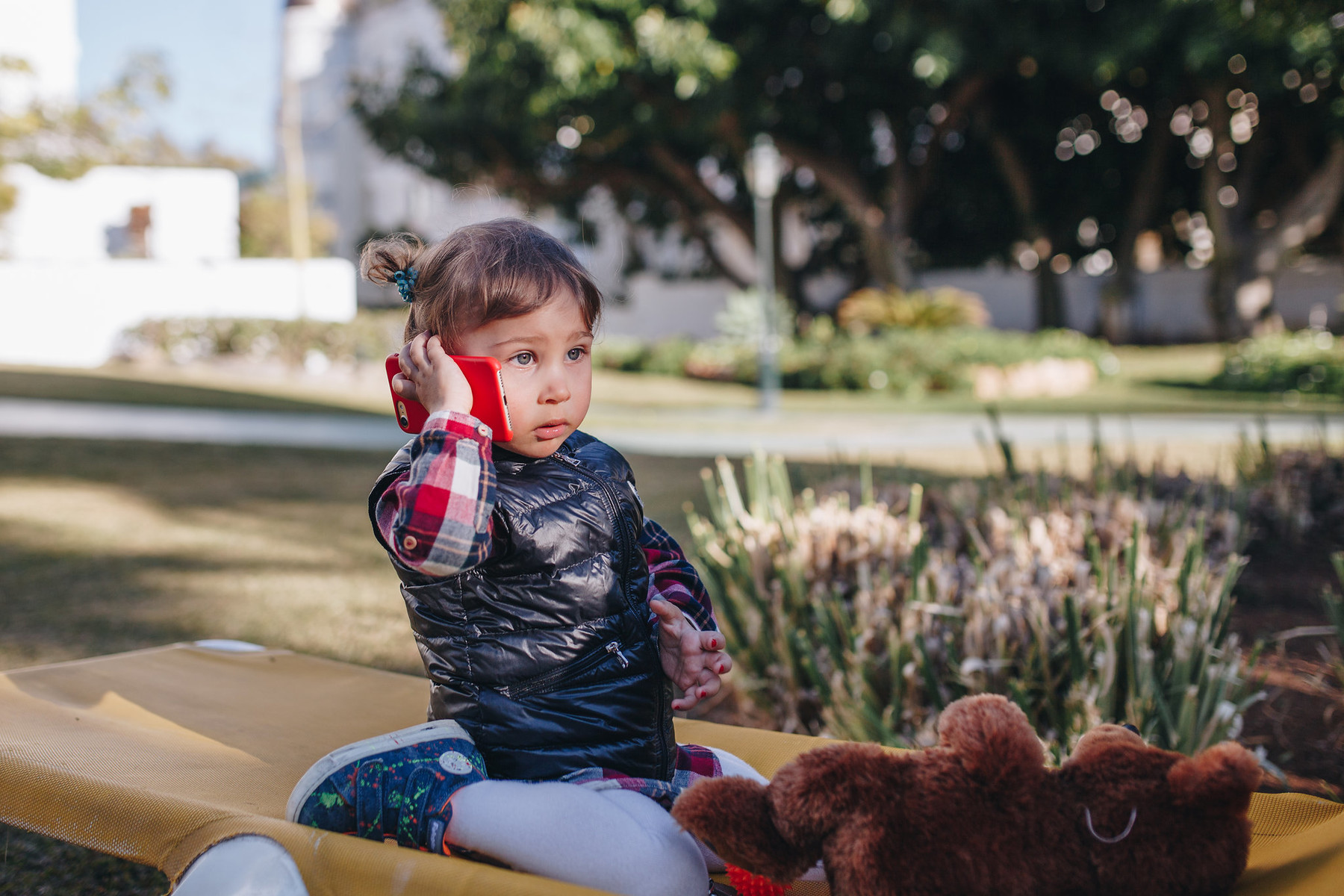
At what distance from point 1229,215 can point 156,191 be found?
2632cm

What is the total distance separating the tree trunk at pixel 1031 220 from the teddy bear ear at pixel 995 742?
19430mm

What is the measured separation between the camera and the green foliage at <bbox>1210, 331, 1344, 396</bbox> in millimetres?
12859

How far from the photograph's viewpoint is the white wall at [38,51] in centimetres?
1131

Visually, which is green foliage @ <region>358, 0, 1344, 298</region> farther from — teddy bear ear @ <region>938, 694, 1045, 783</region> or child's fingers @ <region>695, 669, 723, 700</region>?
teddy bear ear @ <region>938, 694, 1045, 783</region>

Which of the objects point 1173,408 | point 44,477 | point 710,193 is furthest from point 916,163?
point 44,477

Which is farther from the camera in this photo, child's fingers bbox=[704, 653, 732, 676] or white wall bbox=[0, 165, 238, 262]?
white wall bbox=[0, 165, 238, 262]

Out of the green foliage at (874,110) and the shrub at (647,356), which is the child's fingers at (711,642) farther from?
the shrub at (647,356)

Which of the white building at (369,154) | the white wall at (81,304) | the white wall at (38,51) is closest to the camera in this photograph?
the white wall at (38,51)

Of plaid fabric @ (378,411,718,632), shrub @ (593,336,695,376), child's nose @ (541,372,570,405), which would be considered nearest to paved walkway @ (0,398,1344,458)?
shrub @ (593,336,695,376)

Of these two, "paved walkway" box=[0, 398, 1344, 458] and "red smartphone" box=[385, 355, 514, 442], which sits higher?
"red smartphone" box=[385, 355, 514, 442]

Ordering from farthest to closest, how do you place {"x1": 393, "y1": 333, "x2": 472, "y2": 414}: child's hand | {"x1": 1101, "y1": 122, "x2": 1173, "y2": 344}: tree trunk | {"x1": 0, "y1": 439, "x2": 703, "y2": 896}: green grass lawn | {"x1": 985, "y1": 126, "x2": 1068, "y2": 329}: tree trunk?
{"x1": 1101, "y1": 122, "x2": 1173, "y2": 344}: tree trunk < {"x1": 985, "y1": 126, "x2": 1068, "y2": 329}: tree trunk < {"x1": 0, "y1": 439, "x2": 703, "y2": 896}: green grass lawn < {"x1": 393, "y1": 333, "x2": 472, "y2": 414}: child's hand

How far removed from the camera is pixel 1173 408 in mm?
11898

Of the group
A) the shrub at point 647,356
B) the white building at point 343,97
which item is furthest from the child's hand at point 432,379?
the white building at point 343,97

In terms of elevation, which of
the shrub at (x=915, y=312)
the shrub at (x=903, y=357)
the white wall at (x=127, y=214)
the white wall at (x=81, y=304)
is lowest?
the shrub at (x=903, y=357)
